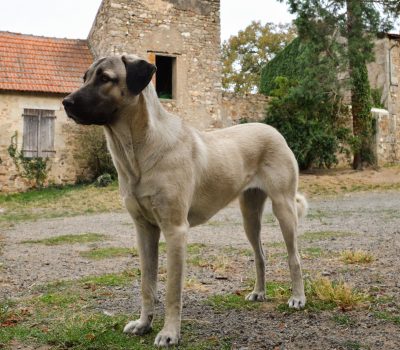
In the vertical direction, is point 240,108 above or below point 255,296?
above

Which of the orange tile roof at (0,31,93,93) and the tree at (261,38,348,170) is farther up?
the orange tile roof at (0,31,93,93)

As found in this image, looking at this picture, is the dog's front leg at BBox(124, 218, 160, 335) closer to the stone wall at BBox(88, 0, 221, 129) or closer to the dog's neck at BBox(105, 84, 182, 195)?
the dog's neck at BBox(105, 84, 182, 195)

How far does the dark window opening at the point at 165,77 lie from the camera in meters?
18.3

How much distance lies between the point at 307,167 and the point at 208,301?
45.7 feet

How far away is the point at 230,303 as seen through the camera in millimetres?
3691

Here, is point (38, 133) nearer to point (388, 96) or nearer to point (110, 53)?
point (110, 53)

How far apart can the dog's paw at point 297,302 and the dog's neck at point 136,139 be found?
5.12 feet

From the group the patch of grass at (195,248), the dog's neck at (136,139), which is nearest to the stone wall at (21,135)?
the patch of grass at (195,248)

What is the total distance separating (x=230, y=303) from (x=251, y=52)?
32.4m

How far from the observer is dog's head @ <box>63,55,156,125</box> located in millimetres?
2727

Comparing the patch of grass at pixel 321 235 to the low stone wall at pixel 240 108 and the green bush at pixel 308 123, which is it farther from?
the low stone wall at pixel 240 108

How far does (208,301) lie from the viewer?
374 centimetres

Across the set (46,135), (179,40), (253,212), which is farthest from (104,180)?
(253,212)

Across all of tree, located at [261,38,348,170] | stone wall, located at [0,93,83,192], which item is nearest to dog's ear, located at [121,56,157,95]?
tree, located at [261,38,348,170]
